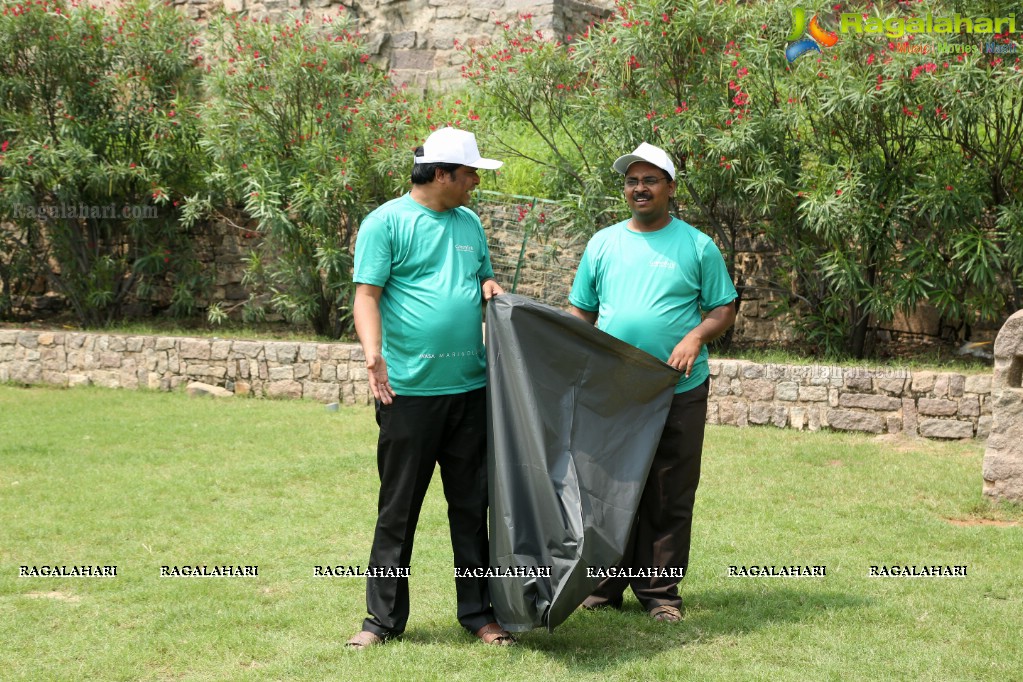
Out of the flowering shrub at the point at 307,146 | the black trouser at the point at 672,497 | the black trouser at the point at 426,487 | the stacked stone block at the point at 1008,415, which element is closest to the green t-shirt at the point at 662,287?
the black trouser at the point at 672,497

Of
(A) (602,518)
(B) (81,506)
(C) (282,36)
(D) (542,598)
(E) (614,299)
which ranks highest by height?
(C) (282,36)

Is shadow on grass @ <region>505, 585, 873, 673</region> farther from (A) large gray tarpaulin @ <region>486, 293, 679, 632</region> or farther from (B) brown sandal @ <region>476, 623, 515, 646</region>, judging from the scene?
(A) large gray tarpaulin @ <region>486, 293, 679, 632</region>

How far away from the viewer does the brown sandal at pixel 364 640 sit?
13.1 feet

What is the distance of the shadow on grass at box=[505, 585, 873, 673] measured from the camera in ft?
13.0

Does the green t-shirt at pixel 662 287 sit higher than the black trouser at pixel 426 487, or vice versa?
the green t-shirt at pixel 662 287

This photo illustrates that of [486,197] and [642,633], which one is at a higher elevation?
[486,197]

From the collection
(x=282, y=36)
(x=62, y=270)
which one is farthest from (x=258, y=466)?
(x=62, y=270)

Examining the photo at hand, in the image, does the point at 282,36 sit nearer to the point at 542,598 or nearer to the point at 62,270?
the point at 62,270

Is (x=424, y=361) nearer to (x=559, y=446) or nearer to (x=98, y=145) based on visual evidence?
(x=559, y=446)

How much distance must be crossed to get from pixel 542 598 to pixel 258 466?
4.01 meters

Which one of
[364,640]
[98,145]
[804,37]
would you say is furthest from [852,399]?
[98,145]

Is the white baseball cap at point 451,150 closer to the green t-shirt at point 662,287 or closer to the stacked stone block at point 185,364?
the green t-shirt at point 662,287

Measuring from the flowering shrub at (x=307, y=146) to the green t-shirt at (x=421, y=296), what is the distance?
750cm

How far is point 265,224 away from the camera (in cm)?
1195
